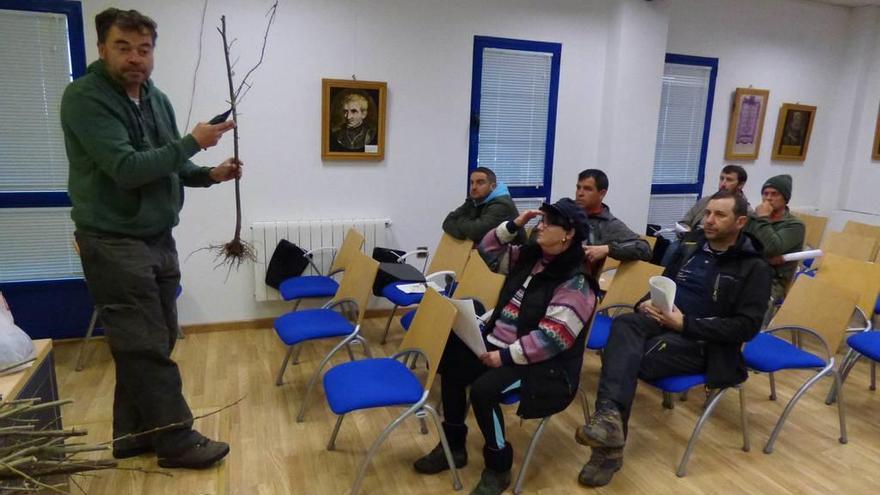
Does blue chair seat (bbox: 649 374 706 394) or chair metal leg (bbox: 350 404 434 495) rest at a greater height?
blue chair seat (bbox: 649 374 706 394)

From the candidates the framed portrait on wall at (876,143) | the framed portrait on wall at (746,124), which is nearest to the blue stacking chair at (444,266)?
the framed portrait on wall at (746,124)

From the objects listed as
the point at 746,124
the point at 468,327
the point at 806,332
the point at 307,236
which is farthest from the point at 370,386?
the point at 746,124

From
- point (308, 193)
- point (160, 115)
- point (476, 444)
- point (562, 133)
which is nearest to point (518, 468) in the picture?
point (476, 444)

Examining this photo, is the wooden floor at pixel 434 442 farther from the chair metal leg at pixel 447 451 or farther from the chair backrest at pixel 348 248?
the chair backrest at pixel 348 248

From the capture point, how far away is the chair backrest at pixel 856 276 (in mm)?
3121

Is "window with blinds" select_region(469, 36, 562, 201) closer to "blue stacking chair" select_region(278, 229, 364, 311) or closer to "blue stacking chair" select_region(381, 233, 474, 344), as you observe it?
"blue stacking chair" select_region(381, 233, 474, 344)

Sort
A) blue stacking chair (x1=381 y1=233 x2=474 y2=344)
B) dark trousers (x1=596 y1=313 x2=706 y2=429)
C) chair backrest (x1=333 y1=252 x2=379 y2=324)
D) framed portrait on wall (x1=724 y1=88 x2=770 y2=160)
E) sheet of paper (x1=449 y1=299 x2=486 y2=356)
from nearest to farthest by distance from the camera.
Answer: sheet of paper (x1=449 y1=299 x2=486 y2=356)
dark trousers (x1=596 y1=313 x2=706 y2=429)
chair backrest (x1=333 y1=252 x2=379 y2=324)
blue stacking chair (x1=381 y1=233 x2=474 y2=344)
framed portrait on wall (x1=724 y1=88 x2=770 y2=160)

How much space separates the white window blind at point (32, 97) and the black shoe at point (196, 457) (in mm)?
2277

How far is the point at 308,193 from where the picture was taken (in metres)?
4.14

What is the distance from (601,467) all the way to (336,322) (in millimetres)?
1469

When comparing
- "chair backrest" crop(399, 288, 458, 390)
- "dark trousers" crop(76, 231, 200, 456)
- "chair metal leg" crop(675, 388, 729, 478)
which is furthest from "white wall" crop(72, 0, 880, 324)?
"chair metal leg" crop(675, 388, 729, 478)

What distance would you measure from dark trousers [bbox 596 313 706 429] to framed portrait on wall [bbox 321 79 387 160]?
2389mm

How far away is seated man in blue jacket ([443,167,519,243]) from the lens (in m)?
3.72

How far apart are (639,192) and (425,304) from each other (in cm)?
301
